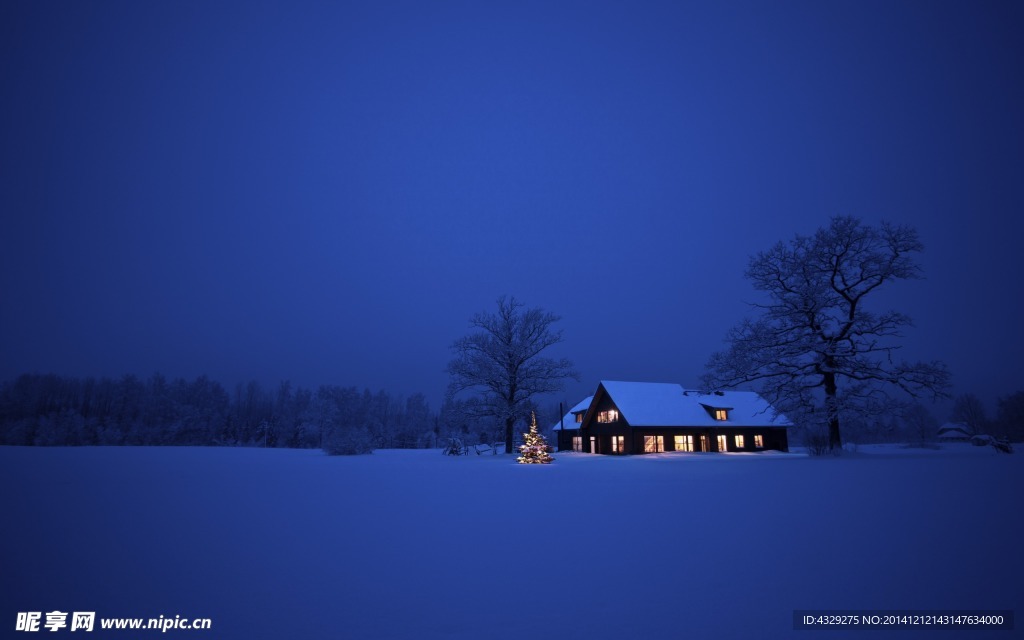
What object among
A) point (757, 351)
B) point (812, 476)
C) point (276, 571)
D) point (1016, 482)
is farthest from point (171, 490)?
point (757, 351)

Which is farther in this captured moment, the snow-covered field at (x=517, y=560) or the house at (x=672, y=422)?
the house at (x=672, y=422)

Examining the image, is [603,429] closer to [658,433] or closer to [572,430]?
[658,433]

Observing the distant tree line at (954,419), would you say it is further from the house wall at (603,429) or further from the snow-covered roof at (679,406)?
the house wall at (603,429)

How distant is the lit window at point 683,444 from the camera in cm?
4212

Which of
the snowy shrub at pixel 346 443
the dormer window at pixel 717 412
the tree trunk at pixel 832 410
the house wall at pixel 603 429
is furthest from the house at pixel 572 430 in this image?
the tree trunk at pixel 832 410

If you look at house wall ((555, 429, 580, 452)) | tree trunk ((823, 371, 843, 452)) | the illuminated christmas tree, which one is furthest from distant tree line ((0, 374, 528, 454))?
tree trunk ((823, 371, 843, 452))

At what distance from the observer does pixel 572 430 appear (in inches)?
2008

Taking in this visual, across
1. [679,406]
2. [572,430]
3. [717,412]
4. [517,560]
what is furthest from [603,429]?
[517,560]

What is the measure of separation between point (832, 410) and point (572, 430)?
28851 mm

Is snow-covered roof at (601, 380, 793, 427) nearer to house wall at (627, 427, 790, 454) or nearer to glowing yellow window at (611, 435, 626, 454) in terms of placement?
house wall at (627, 427, 790, 454)

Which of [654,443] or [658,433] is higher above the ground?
[658,433]

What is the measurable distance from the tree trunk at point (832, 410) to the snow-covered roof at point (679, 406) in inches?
548

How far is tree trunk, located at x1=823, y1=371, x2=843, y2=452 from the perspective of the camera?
25391mm

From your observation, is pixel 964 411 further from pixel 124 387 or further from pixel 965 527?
pixel 124 387
